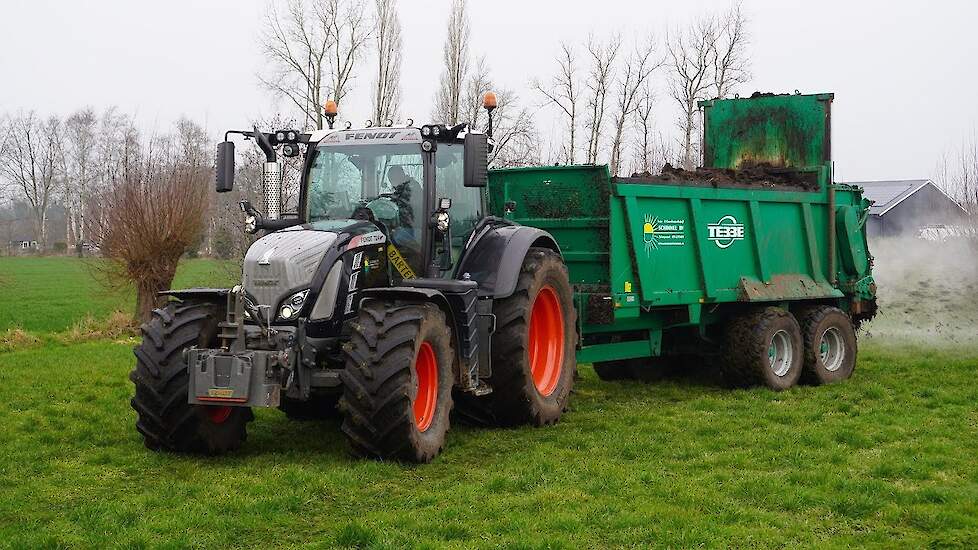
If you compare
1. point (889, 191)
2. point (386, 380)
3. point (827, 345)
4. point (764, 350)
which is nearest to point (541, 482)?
point (386, 380)

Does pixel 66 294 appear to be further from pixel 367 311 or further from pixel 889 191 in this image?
pixel 889 191

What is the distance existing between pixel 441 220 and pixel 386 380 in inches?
66.3

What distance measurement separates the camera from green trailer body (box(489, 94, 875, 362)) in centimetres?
1071

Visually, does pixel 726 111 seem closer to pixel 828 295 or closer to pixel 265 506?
pixel 828 295

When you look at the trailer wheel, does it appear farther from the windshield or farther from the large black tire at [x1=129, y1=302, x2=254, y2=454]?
the large black tire at [x1=129, y1=302, x2=254, y2=454]

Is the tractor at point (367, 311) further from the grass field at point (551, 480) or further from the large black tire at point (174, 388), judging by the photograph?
the grass field at point (551, 480)

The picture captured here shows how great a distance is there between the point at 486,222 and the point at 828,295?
549cm

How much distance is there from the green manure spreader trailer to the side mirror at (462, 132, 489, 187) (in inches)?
0.7

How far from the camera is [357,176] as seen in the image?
877cm

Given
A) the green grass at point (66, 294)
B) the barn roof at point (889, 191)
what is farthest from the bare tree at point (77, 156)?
the barn roof at point (889, 191)

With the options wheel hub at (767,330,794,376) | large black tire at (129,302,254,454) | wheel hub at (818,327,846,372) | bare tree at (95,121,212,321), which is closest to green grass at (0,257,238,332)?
bare tree at (95,121,212,321)

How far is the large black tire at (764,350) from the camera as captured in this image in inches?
464

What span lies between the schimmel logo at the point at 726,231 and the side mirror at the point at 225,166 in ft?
18.7

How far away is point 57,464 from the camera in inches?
306
